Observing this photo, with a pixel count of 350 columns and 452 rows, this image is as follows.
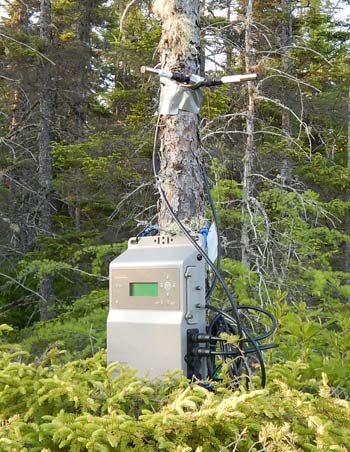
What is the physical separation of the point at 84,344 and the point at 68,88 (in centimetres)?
668

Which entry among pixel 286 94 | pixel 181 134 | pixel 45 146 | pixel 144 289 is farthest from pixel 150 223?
pixel 45 146

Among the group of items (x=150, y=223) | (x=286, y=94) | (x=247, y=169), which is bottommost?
(x=150, y=223)

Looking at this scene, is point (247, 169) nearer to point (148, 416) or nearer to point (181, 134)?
point (181, 134)

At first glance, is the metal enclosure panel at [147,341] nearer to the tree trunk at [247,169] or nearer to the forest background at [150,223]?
the forest background at [150,223]

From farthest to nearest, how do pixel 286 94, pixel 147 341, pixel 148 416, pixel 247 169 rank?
pixel 286 94, pixel 247 169, pixel 147 341, pixel 148 416

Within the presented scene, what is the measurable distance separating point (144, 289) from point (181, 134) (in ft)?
6.21

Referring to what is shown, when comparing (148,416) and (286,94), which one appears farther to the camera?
(286,94)

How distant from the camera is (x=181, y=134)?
3459 millimetres

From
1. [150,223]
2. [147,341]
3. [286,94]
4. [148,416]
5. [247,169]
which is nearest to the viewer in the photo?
[148,416]

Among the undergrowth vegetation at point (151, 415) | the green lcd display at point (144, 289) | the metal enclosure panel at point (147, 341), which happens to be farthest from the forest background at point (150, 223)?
the green lcd display at point (144, 289)

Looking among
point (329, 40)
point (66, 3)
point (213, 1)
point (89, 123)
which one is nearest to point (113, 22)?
point (66, 3)

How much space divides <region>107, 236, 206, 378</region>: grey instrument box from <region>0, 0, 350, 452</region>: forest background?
13 centimetres

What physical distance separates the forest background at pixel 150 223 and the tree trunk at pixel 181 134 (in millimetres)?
312

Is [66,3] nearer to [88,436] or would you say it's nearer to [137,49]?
[137,49]
